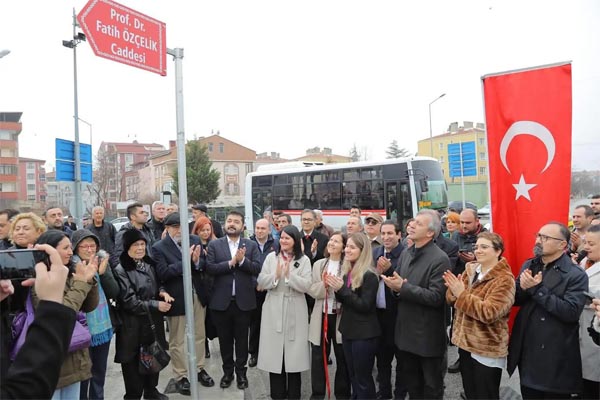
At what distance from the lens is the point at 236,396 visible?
4430 mm

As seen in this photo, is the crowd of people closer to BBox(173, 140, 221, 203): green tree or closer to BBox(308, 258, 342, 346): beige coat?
BBox(308, 258, 342, 346): beige coat

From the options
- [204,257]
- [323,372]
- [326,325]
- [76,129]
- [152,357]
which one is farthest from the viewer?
[76,129]

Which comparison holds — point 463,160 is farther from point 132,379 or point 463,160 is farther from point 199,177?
point 199,177

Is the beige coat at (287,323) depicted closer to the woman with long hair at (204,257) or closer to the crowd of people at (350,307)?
the crowd of people at (350,307)

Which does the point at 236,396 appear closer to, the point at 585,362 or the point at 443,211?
the point at 585,362

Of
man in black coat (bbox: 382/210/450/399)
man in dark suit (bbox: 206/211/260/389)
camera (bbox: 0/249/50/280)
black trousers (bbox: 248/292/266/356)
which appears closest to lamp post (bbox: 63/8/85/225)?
man in dark suit (bbox: 206/211/260/389)

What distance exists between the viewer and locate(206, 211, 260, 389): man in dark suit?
4660 mm

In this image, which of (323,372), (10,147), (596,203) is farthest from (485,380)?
(10,147)

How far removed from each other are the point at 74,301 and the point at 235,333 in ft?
7.38

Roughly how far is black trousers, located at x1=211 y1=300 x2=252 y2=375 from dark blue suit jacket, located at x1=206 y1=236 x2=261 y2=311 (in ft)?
0.32

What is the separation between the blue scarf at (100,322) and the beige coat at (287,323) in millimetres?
1514

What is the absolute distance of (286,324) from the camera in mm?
4309

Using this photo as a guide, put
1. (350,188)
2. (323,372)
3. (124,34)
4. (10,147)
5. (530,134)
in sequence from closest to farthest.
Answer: (124,34) < (530,134) < (323,372) < (350,188) < (10,147)

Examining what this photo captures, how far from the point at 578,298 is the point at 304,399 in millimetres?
2813
